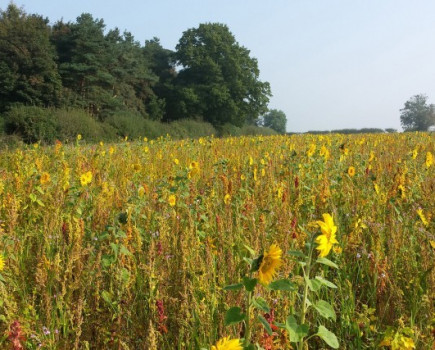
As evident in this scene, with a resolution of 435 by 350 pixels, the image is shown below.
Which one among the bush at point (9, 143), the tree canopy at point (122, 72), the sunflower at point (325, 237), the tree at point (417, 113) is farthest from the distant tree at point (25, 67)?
the tree at point (417, 113)

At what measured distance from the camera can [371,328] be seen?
5.47 ft

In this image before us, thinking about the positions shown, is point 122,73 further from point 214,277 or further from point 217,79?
point 214,277

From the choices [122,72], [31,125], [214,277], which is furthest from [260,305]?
[122,72]

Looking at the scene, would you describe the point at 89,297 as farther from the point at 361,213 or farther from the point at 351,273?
the point at 361,213

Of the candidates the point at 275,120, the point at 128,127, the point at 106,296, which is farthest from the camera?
the point at 275,120

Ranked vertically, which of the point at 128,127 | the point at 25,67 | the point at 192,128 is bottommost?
the point at 128,127

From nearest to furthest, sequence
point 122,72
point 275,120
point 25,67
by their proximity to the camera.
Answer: point 25,67 < point 122,72 < point 275,120

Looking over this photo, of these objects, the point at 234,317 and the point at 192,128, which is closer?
the point at 234,317

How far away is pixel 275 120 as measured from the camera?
4267 inches

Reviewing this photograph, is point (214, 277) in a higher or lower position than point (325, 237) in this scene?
lower

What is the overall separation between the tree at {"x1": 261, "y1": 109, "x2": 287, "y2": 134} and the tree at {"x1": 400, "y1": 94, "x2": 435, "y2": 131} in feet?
108

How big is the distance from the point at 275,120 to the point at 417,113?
3718 cm

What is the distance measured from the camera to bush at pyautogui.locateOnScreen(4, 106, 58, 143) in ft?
50.9

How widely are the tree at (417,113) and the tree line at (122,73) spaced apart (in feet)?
174
